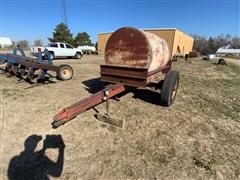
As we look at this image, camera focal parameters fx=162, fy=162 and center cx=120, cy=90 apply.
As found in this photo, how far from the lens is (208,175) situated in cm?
251

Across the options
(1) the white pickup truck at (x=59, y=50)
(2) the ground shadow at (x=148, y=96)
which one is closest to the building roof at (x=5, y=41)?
(1) the white pickup truck at (x=59, y=50)

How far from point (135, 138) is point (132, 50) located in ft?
7.88

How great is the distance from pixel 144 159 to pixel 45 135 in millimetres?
2092

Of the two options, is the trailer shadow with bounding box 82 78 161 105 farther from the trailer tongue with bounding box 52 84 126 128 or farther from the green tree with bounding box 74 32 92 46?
the green tree with bounding box 74 32 92 46

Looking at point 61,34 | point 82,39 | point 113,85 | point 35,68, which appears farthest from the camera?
point 82,39

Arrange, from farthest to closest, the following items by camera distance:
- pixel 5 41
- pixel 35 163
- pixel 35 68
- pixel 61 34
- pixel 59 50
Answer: pixel 5 41 → pixel 61 34 → pixel 59 50 → pixel 35 68 → pixel 35 163

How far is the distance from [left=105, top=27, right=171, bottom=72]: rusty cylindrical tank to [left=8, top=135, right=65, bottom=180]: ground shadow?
2.75m

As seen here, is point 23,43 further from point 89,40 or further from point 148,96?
point 148,96

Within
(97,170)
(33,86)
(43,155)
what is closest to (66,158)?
(43,155)

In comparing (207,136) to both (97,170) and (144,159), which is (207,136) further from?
(97,170)

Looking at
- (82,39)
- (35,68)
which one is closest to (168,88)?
(35,68)

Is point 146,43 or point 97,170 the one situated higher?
point 146,43

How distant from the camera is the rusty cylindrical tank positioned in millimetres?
4379

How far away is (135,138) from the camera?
3357 millimetres
